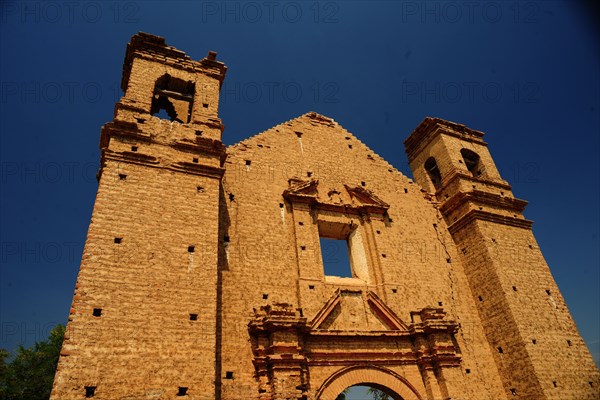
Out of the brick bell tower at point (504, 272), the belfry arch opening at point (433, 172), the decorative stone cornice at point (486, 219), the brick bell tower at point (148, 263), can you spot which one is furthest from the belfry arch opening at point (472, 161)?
the brick bell tower at point (148, 263)

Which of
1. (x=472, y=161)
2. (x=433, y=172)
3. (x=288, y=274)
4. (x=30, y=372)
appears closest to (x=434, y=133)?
(x=433, y=172)

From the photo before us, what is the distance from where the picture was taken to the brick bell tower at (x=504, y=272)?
1031 cm

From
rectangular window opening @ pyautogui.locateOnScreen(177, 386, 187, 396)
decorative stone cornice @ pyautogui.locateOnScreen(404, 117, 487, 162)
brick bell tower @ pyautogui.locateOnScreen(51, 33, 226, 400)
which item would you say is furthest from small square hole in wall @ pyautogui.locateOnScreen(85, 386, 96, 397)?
decorative stone cornice @ pyautogui.locateOnScreen(404, 117, 487, 162)

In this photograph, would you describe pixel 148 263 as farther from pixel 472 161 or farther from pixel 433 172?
pixel 472 161

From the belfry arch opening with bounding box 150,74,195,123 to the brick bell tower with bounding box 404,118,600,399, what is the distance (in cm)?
920

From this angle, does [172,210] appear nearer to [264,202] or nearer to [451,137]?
[264,202]

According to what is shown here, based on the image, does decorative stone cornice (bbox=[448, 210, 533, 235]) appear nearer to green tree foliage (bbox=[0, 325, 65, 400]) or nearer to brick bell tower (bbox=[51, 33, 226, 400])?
brick bell tower (bbox=[51, 33, 226, 400])

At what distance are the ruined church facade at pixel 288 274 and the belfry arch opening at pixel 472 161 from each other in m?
0.72

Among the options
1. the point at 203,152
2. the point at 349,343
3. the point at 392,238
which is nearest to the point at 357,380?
the point at 349,343

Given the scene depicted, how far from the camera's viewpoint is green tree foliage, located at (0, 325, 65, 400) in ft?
63.7

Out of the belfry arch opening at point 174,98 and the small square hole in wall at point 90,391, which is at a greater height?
the belfry arch opening at point 174,98

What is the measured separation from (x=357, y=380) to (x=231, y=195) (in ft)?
18.2

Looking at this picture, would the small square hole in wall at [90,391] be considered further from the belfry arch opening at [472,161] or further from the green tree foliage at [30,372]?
the green tree foliage at [30,372]

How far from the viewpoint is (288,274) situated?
33.2 feet
